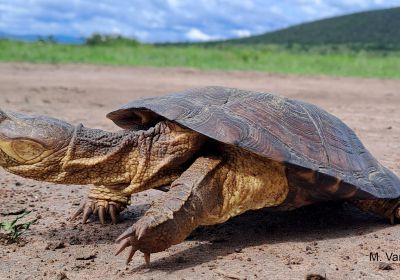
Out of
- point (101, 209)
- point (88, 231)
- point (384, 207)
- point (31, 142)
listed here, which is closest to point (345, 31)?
point (384, 207)

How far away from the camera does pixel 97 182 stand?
352 cm

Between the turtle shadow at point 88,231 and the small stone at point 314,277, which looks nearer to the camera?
the small stone at point 314,277

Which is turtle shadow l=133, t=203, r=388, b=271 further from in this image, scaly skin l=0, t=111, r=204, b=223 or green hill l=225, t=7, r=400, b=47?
green hill l=225, t=7, r=400, b=47

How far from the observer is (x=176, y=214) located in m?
3.09

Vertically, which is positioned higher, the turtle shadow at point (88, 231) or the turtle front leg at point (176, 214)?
the turtle front leg at point (176, 214)

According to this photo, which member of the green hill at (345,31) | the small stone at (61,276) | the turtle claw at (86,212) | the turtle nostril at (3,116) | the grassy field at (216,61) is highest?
the green hill at (345,31)

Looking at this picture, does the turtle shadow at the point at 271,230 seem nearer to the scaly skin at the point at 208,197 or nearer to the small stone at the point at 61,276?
the scaly skin at the point at 208,197

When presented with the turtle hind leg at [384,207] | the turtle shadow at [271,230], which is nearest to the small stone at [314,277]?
the turtle shadow at [271,230]

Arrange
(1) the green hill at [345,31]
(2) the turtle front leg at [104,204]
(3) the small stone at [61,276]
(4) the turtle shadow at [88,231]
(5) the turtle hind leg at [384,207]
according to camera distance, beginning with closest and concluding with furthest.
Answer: (3) the small stone at [61,276], (4) the turtle shadow at [88,231], (5) the turtle hind leg at [384,207], (2) the turtle front leg at [104,204], (1) the green hill at [345,31]

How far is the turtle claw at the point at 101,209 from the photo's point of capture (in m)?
3.98

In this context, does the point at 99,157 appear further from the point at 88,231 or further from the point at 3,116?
the point at 88,231

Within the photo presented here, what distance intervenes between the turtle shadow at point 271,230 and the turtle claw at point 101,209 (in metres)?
0.59

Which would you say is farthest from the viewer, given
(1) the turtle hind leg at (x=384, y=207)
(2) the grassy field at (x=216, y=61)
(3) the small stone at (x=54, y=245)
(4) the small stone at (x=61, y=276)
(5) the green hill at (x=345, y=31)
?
(5) the green hill at (x=345, y=31)

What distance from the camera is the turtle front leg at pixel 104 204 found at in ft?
13.1
